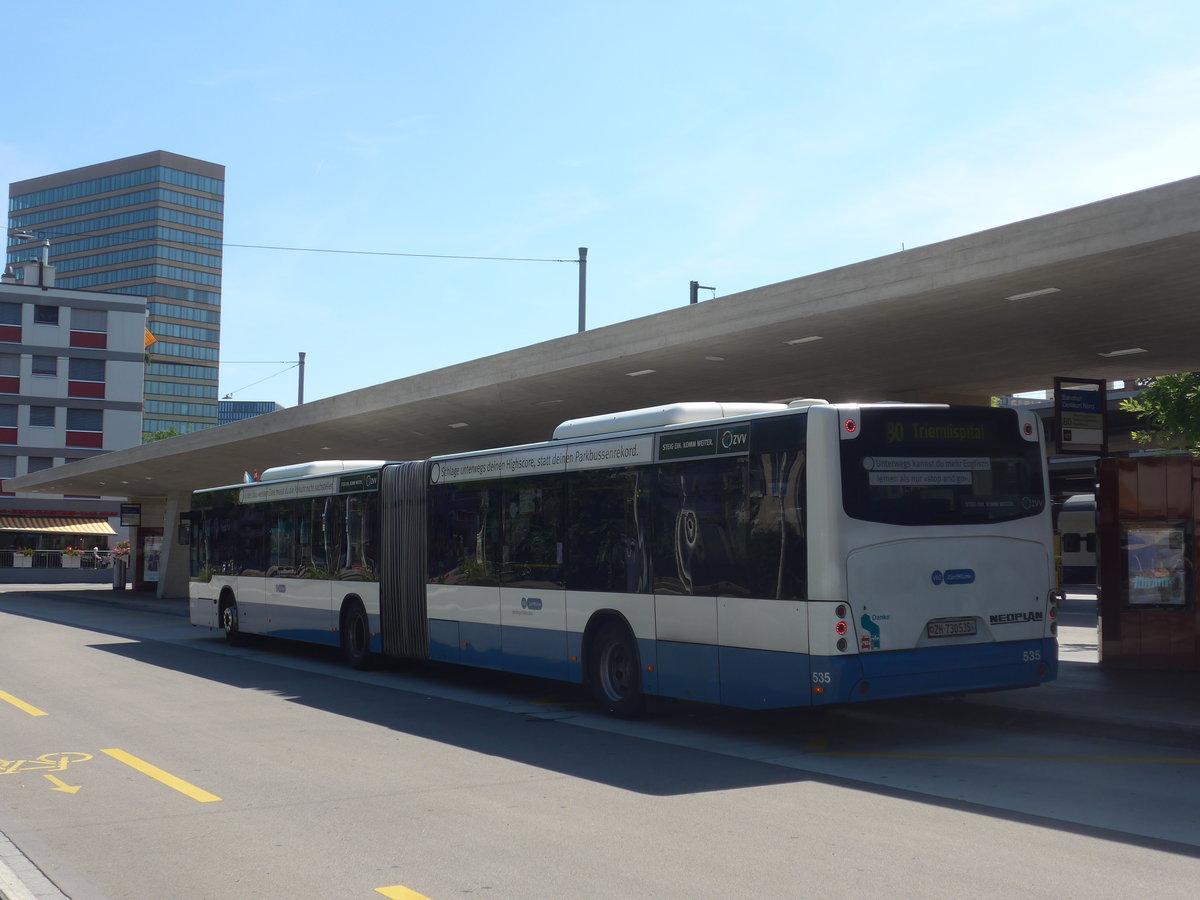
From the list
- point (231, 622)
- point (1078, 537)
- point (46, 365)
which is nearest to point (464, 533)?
point (231, 622)

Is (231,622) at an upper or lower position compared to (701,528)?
lower

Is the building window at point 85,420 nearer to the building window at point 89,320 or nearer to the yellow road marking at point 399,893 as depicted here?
the building window at point 89,320

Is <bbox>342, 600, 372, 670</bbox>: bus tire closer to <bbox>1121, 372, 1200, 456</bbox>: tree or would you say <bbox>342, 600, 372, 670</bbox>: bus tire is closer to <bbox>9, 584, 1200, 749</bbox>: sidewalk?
<bbox>9, 584, 1200, 749</bbox>: sidewalk

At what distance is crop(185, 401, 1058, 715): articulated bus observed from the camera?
10.0 metres

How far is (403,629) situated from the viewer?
16.8 metres

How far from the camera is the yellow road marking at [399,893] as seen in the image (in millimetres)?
5954

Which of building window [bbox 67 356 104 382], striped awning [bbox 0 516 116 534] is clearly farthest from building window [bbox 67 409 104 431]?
striped awning [bbox 0 516 116 534]

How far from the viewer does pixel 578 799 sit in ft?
27.4

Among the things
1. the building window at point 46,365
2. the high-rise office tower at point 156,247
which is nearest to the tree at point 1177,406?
the building window at point 46,365

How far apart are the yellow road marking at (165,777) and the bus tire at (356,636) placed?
291 inches

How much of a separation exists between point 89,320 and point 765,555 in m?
81.8

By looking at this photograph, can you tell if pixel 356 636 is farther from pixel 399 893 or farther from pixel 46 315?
pixel 46 315

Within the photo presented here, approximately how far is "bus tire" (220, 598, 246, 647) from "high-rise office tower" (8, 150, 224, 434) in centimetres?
13277

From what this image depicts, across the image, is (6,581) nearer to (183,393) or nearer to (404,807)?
(404,807)
